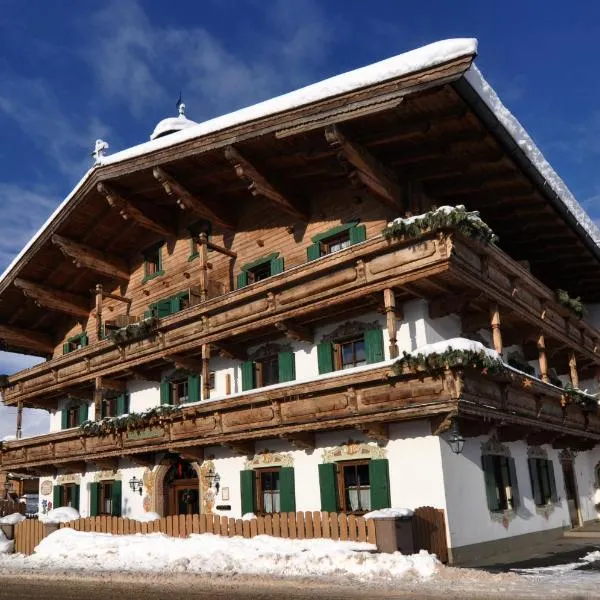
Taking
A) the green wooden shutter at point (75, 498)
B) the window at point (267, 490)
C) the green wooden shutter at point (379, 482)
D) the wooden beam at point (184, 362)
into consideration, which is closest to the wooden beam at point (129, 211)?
the wooden beam at point (184, 362)

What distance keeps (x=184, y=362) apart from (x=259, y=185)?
18.4 feet

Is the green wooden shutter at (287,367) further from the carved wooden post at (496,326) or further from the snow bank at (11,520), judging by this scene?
the snow bank at (11,520)

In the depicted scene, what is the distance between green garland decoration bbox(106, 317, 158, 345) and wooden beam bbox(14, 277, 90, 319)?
5585mm

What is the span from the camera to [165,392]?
68.8 feet

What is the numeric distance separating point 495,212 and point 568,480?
907cm

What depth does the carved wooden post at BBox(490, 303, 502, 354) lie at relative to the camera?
14.5 meters

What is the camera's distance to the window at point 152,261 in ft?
75.8

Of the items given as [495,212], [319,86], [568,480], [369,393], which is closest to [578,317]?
[495,212]

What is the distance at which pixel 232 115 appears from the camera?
1697 cm

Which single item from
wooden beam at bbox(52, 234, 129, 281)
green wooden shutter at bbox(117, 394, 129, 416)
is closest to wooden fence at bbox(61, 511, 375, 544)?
green wooden shutter at bbox(117, 394, 129, 416)

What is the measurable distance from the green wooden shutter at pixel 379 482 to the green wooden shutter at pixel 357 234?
5.43 meters

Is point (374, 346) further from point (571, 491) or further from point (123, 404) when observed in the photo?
point (123, 404)

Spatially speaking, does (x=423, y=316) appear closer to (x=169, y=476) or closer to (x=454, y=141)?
(x=454, y=141)

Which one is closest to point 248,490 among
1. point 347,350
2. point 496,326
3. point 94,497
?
point 347,350
